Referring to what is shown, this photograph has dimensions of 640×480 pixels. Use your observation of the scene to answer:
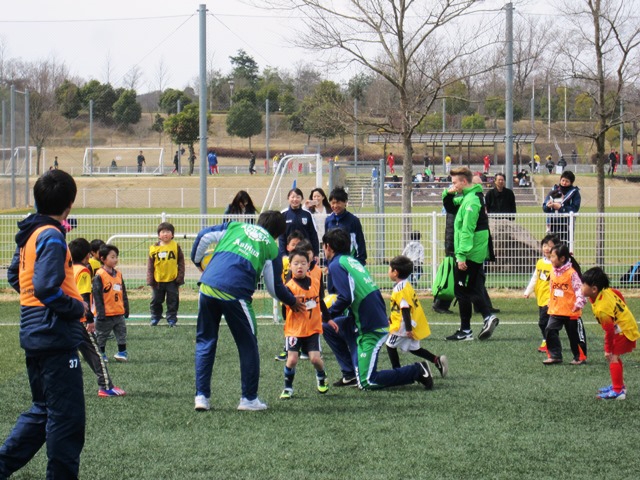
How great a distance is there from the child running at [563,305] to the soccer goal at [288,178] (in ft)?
29.6

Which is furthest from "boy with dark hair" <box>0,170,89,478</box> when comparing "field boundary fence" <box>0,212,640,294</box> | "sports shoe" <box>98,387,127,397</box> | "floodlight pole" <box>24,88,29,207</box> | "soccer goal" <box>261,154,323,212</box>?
"floodlight pole" <box>24,88,29,207</box>

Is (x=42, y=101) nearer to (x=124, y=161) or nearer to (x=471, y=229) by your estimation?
(x=124, y=161)

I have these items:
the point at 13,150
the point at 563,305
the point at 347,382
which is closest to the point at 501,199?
the point at 563,305

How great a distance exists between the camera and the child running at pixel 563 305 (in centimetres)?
883

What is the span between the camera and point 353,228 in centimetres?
1085

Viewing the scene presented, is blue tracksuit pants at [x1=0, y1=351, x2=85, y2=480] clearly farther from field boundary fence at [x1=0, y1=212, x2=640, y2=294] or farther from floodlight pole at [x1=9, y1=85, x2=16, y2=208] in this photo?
floodlight pole at [x1=9, y1=85, x2=16, y2=208]

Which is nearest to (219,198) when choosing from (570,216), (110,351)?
(570,216)

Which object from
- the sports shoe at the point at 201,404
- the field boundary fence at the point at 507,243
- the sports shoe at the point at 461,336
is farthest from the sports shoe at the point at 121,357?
the field boundary fence at the point at 507,243

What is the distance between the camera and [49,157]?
45.8 metres

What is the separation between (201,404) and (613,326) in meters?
3.52

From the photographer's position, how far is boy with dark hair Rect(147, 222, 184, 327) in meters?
12.0

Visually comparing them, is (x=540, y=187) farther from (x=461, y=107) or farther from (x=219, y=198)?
(x=219, y=198)

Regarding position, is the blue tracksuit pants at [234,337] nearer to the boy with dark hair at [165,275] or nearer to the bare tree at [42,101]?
the boy with dark hair at [165,275]

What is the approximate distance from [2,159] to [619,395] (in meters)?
27.6
